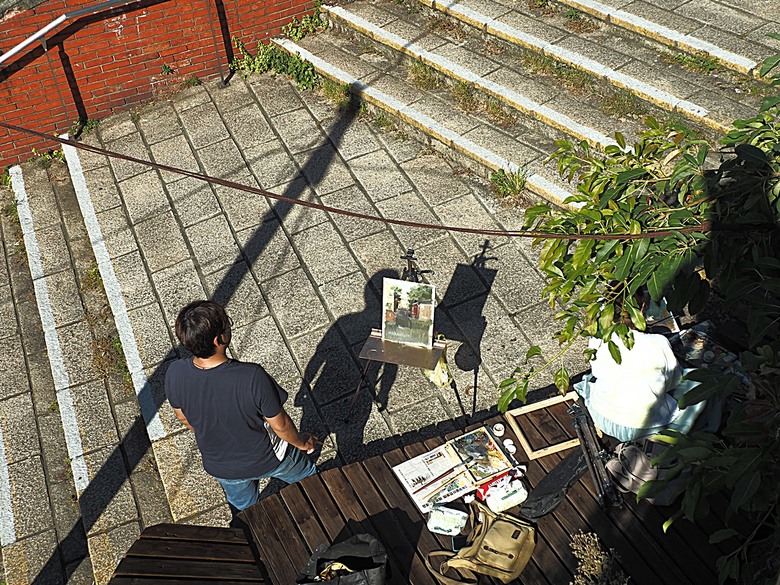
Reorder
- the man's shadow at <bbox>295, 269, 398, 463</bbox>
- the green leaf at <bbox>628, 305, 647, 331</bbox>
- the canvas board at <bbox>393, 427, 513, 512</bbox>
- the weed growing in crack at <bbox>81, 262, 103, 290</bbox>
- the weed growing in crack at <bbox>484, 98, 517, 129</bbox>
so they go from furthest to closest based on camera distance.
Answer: the weed growing in crack at <bbox>484, 98, 517, 129</bbox> → the weed growing in crack at <bbox>81, 262, 103, 290</bbox> → the man's shadow at <bbox>295, 269, 398, 463</bbox> → the canvas board at <bbox>393, 427, 513, 512</bbox> → the green leaf at <bbox>628, 305, 647, 331</bbox>

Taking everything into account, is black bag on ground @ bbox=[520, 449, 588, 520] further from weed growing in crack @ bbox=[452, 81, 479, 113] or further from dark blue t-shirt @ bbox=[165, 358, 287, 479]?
weed growing in crack @ bbox=[452, 81, 479, 113]

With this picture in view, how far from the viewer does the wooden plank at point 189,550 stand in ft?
14.5

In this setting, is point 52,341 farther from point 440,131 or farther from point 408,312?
point 440,131

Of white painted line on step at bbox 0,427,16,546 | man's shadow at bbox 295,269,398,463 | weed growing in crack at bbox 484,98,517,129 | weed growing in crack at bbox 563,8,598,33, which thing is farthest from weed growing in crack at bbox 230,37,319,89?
white painted line on step at bbox 0,427,16,546

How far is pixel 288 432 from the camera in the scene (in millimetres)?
4527

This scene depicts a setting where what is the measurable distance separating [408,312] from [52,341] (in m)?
3.35

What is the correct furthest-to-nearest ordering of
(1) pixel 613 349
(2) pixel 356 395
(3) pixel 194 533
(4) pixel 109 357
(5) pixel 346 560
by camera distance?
(4) pixel 109 357 < (2) pixel 356 395 < (3) pixel 194 533 < (5) pixel 346 560 < (1) pixel 613 349

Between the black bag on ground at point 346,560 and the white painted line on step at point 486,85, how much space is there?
13.5 ft

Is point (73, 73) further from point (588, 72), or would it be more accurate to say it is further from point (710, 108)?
point (710, 108)

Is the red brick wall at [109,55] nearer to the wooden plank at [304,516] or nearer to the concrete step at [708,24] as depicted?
the concrete step at [708,24]

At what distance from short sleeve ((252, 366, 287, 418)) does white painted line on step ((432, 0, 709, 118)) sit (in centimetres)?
445

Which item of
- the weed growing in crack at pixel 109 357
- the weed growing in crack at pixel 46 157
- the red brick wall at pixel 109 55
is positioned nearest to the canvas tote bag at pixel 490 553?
the weed growing in crack at pixel 109 357

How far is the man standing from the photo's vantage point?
409cm

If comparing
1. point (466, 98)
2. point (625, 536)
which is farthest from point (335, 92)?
point (625, 536)
